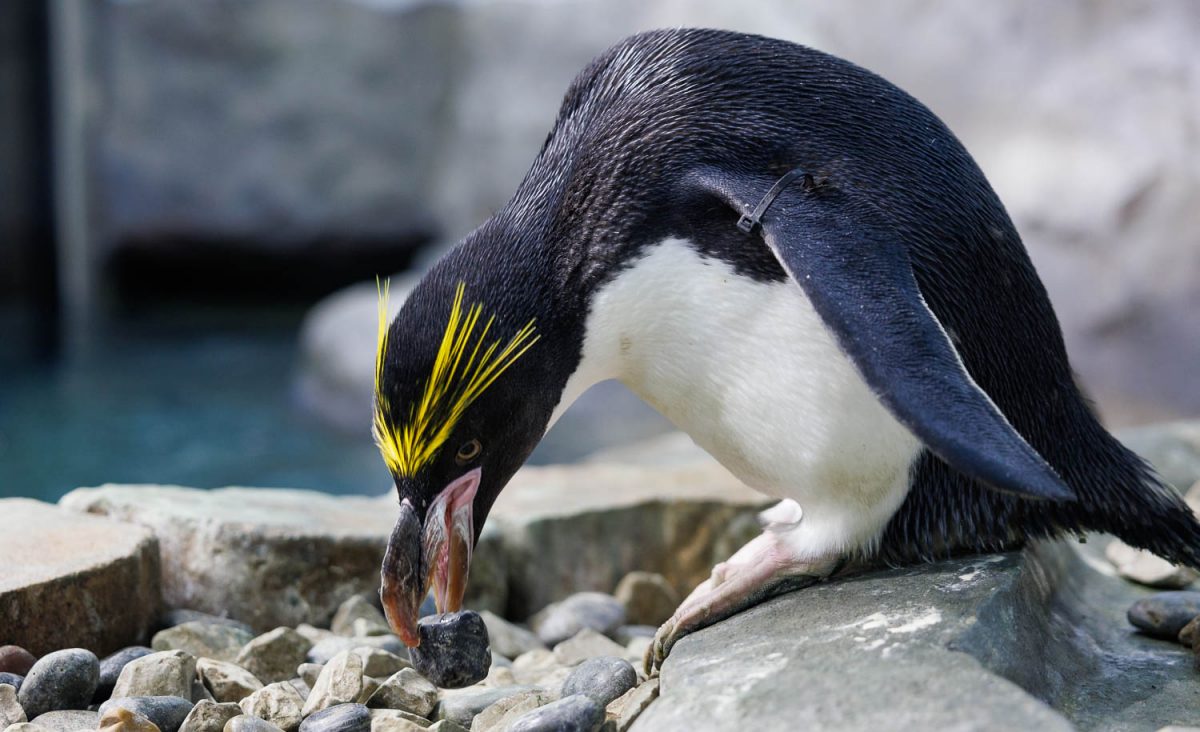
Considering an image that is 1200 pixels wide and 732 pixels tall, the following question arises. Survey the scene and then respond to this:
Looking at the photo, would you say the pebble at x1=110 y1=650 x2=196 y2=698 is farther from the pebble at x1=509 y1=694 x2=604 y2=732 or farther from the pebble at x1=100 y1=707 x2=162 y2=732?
the pebble at x1=509 y1=694 x2=604 y2=732

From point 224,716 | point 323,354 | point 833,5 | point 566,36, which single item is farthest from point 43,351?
point 224,716

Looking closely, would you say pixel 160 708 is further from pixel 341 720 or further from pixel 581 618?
pixel 581 618

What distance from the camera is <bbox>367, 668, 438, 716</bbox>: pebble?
1.97 meters

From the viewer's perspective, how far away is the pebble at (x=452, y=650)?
6.56 feet

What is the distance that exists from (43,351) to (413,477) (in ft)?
21.8

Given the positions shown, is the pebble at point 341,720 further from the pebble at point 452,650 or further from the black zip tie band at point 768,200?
the black zip tie band at point 768,200

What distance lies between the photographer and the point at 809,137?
1.94 meters

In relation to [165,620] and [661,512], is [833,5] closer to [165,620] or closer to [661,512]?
[661,512]

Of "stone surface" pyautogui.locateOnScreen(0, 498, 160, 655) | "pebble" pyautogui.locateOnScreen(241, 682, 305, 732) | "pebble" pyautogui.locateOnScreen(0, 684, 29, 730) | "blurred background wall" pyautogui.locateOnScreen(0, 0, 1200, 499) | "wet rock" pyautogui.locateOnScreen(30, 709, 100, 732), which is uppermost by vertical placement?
"blurred background wall" pyautogui.locateOnScreen(0, 0, 1200, 499)

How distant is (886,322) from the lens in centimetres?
165

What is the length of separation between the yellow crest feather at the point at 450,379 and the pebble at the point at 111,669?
62 cm

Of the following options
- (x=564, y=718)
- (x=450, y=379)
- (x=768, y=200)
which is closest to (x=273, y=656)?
(x=450, y=379)

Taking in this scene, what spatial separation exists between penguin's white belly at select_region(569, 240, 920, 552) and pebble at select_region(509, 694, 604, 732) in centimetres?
47

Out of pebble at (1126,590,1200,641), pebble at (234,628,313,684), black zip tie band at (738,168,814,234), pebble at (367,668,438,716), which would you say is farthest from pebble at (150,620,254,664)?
pebble at (1126,590,1200,641)
